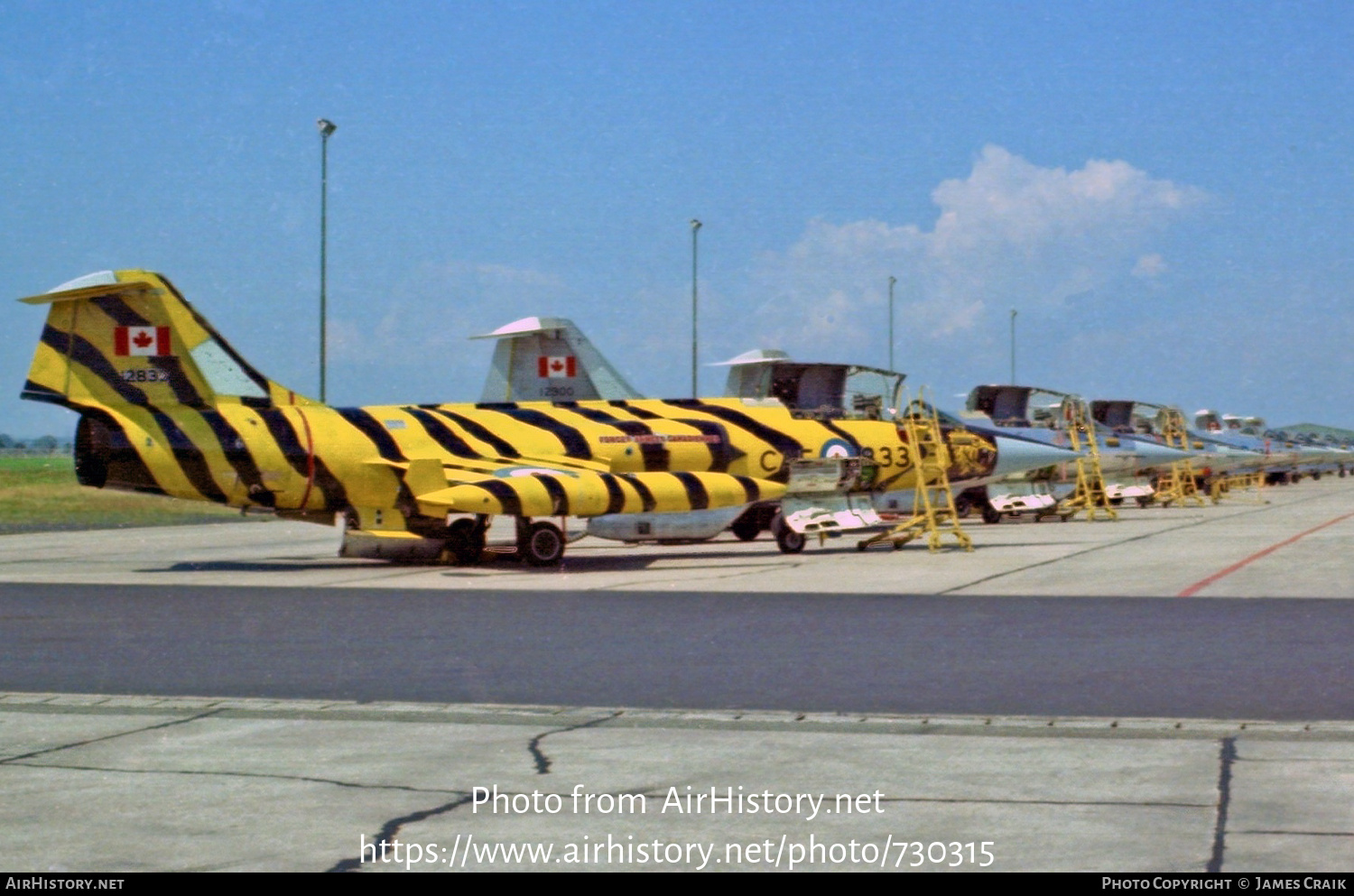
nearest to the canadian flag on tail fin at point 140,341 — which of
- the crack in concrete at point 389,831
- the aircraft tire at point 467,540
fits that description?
the aircraft tire at point 467,540

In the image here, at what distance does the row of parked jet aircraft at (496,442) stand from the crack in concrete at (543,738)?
13078 mm

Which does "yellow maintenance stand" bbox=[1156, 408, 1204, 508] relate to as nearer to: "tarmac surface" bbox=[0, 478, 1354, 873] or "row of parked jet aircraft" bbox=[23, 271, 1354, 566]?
"row of parked jet aircraft" bbox=[23, 271, 1354, 566]

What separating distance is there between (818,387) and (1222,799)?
874 inches

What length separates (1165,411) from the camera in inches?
2120

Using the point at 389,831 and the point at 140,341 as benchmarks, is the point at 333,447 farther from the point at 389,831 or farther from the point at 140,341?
the point at 389,831

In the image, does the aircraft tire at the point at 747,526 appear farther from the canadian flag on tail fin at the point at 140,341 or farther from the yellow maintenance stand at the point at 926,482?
the canadian flag on tail fin at the point at 140,341

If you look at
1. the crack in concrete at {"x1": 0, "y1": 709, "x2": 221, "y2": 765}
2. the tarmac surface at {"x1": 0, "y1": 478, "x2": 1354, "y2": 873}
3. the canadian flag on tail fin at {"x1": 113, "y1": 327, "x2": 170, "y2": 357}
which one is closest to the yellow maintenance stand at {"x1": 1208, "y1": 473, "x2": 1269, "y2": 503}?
the canadian flag on tail fin at {"x1": 113, "y1": 327, "x2": 170, "y2": 357}

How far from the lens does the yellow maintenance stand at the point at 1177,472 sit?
169 feet

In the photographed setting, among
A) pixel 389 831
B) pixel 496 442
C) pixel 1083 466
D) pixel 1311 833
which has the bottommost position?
pixel 389 831

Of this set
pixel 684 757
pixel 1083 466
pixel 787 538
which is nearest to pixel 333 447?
pixel 787 538

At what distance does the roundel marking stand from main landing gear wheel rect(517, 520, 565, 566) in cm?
556

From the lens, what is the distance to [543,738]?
8.66 meters

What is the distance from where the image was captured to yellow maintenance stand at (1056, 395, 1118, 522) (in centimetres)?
4069
